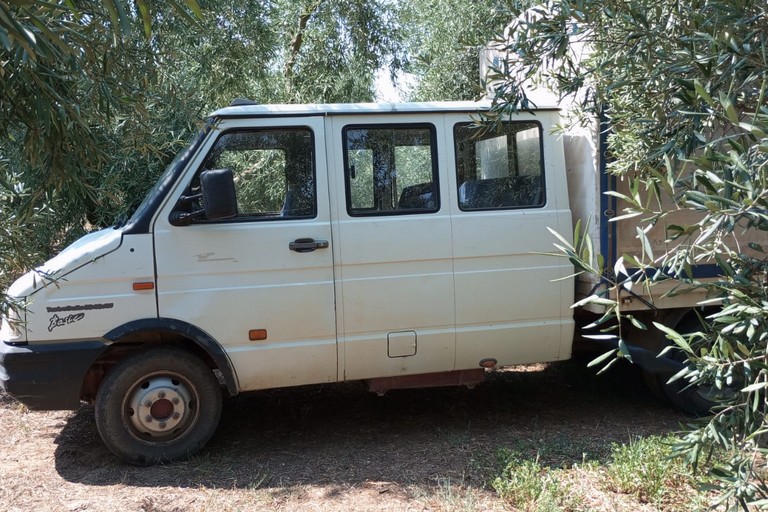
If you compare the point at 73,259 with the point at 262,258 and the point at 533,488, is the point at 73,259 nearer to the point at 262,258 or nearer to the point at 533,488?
the point at 262,258

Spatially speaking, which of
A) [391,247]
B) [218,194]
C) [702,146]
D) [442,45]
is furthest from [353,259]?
[442,45]

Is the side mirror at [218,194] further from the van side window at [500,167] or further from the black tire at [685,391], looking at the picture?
the black tire at [685,391]

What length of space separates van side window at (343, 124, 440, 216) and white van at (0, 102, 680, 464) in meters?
0.01

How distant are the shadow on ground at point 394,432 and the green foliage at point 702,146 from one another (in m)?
2.16

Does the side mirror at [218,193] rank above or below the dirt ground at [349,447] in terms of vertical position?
above

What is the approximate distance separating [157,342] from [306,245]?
1203 millimetres

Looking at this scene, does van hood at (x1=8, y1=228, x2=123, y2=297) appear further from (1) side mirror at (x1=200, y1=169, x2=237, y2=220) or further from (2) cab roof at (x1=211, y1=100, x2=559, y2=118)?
(2) cab roof at (x1=211, y1=100, x2=559, y2=118)

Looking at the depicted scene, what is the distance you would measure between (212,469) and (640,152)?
3.27 meters

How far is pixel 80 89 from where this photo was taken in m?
2.77

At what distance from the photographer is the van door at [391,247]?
15.8 feet

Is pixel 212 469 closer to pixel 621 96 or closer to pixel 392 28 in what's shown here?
pixel 621 96

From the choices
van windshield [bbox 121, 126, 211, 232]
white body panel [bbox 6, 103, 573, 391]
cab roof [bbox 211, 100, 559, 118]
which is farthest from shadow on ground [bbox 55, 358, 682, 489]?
cab roof [bbox 211, 100, 559, 118]

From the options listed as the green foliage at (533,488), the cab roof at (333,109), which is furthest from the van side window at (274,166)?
the green foliage at (533,488)

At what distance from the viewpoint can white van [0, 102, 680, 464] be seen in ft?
14.8
